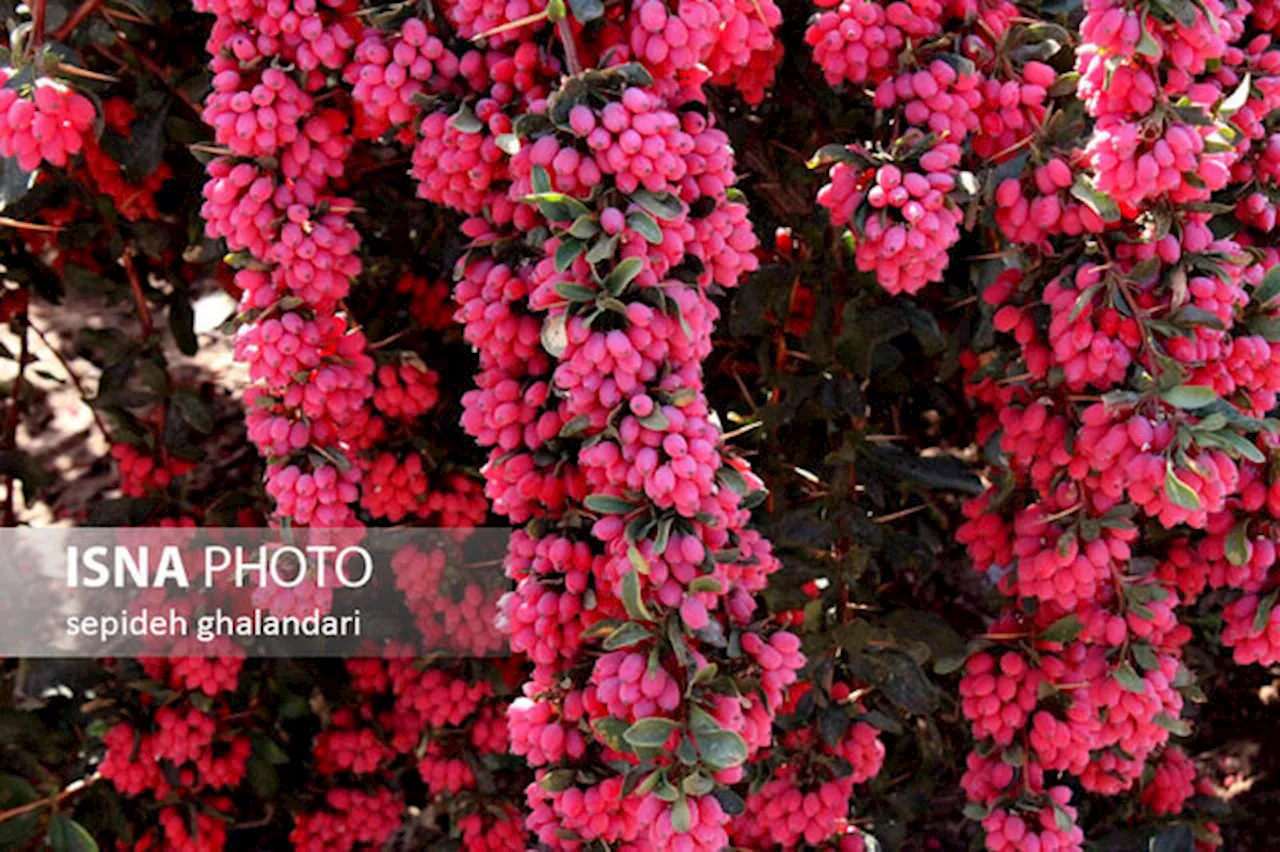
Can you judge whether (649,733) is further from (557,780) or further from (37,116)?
(37,116)

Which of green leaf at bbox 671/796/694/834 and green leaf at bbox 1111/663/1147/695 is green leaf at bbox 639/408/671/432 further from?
green leaf at bbox 1111/663/1147/695

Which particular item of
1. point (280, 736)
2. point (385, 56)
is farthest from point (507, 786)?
point (385, 56)

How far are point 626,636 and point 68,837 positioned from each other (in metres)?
1.27

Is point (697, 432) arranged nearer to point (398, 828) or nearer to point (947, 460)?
point (947, 460)

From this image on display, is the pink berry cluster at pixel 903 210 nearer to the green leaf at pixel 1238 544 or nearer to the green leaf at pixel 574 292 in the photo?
the green leaf at pixel 574 292

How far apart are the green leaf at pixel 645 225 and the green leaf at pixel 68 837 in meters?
1.41

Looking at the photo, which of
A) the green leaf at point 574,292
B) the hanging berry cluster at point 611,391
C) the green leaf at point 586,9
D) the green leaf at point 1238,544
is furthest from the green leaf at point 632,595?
the green leaf at point 1238,544

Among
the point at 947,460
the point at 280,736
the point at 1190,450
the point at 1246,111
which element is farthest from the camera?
the point at 280,736

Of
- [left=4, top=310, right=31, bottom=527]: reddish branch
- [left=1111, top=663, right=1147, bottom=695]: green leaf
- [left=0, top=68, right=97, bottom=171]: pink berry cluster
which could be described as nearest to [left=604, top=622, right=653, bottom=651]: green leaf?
[left=1111, top=663, right=1147, bottom=695]: green leaf

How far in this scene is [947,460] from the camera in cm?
211

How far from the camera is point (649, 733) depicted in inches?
48.3

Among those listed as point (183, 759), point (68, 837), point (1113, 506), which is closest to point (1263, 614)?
point (1113, 506)

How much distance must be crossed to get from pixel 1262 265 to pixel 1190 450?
324mm

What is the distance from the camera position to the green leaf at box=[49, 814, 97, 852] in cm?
210
